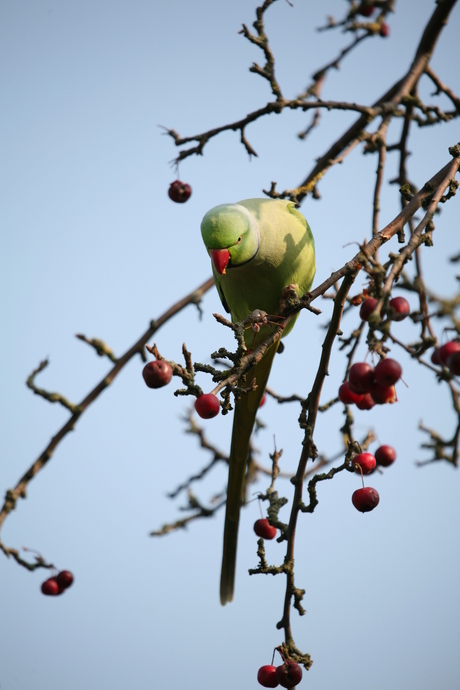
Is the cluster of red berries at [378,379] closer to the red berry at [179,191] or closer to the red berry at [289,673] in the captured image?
the red berry at [289,673]

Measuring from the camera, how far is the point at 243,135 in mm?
3014

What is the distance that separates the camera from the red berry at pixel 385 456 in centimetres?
265

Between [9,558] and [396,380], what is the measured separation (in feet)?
7.13

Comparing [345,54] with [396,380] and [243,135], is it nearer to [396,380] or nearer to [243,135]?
[243,135]

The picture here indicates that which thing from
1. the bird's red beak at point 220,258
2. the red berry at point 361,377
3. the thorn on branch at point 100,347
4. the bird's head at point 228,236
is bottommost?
the red berry at point 361,377

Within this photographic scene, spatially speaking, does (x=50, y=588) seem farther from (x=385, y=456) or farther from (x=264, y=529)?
(x=385, y=456)

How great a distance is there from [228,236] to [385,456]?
118cm

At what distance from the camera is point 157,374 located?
1.57 metres

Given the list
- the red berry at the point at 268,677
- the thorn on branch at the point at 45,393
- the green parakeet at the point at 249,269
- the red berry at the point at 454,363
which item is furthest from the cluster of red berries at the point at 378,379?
the thorn on branch at the point at 45,393

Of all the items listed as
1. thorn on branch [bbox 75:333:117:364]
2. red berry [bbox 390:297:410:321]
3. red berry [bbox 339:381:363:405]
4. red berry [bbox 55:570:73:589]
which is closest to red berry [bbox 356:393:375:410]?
red berry [bbox 339:381:363:405]

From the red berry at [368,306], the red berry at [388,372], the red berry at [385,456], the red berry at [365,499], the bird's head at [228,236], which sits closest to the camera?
the red berry at [388,372]

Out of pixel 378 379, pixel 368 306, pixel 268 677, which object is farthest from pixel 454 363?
pixel 268 677

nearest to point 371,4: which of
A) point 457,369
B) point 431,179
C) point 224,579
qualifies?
point 431,179

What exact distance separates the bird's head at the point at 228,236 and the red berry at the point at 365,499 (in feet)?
4.00
